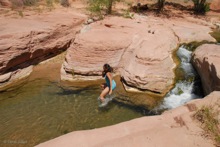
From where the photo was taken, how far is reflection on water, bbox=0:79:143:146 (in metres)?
5.12

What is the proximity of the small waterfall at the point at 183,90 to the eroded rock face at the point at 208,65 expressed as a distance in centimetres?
26

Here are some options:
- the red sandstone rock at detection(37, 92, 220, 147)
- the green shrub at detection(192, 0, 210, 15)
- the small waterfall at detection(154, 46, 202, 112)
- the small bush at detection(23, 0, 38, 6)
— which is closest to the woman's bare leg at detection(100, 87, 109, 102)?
the small waterfall at detection(154, 46, 202, 112)

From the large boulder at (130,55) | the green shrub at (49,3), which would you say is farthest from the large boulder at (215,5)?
the green shrub at (49,3)

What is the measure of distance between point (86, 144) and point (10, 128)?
9.56 ft

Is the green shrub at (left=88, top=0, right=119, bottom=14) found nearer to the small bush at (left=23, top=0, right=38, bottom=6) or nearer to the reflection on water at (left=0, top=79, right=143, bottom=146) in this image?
the small bush at (left=23, top=0, right=38, bottom=6)

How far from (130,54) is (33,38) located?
3670 millimetres

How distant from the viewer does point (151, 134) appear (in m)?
3.38

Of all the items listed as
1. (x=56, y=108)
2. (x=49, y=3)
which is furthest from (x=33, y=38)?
(x=49, y=3)

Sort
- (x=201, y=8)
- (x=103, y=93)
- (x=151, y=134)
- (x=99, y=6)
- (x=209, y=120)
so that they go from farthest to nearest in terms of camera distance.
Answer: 1. (x=201, y=8)
2. (x=99, y=6)
3. (x=103, y=93)
4. (x=209, y=120)
5. (x=151, y=134)

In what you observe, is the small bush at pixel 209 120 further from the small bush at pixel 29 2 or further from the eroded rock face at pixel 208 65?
the small bush at pixel 29 2

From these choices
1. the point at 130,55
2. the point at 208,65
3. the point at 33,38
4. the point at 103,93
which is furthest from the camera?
the point at 33,38

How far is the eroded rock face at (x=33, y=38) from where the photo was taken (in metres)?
7.21

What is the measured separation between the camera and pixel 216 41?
Answer: 29.5 ft

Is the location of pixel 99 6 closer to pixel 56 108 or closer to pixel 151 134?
pixel 56 108
